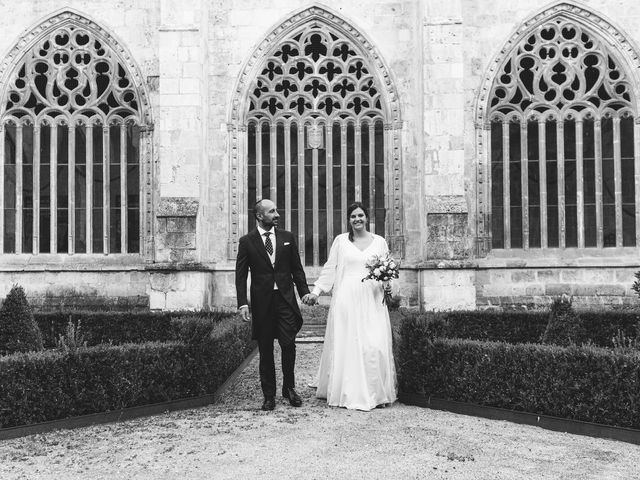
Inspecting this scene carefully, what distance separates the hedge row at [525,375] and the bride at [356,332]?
0.33 m

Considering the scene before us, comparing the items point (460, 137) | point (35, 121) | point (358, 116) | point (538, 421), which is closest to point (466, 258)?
point (460, 137)

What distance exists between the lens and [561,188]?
1430cm

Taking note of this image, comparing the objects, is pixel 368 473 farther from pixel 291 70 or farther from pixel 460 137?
pixel 291 70

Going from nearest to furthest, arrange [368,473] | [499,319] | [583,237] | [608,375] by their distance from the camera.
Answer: [368,473] → [608,375] → [499,319] → [583,237]

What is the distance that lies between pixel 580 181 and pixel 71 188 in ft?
36.0

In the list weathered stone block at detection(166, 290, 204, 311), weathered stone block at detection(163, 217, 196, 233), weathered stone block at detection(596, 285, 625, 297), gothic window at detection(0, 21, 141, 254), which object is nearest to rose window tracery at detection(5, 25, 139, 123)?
gothic window at detection(0, 21, 141, 254)

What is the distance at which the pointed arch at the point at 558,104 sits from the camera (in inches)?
556

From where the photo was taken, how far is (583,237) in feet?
46.6

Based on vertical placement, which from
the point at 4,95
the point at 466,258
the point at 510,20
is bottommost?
the point at 466,258

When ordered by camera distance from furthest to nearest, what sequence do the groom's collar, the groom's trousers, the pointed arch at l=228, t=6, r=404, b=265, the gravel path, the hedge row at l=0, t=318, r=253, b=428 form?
the pointed arch at l=228, t=6, r=404, b=265 → the groom's collar → the groom's trousers → the hedge row at l=0, t=318, r=253, b=428 → the gravel path

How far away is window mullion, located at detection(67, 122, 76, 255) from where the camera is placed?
577 inches

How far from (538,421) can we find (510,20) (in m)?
10.5

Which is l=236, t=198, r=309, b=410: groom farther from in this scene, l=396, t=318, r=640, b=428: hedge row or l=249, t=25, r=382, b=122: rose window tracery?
l=249, t=25, r=382, b=122: rose window tracery

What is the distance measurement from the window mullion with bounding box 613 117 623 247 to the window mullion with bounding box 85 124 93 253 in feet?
37.0
